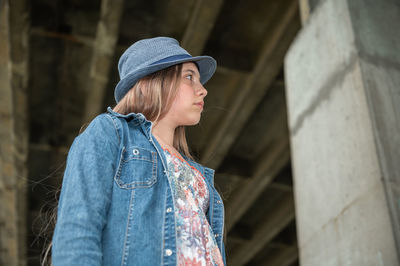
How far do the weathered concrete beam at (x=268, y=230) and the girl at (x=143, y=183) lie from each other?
10546mm

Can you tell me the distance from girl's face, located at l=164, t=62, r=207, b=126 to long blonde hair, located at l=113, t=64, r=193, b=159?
3cm

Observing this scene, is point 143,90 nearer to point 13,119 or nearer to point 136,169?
point 136,169

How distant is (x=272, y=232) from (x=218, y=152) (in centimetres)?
444

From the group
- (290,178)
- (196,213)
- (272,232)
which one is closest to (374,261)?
(196,213)

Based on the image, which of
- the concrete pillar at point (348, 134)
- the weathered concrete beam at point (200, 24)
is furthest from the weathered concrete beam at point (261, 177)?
the concrete pillar at point (348, 134)

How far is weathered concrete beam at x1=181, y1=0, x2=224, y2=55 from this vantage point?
6945 millimetres

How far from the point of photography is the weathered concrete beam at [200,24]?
273 inches

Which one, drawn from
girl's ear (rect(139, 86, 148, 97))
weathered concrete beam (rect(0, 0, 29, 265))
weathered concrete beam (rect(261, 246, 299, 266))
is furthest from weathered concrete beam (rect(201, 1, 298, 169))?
weathered concrete beam (rect(261, 246, 299, 266))

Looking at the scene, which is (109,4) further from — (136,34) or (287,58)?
(287,58)

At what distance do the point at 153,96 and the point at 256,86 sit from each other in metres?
6.53

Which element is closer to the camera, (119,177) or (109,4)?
(119,177)

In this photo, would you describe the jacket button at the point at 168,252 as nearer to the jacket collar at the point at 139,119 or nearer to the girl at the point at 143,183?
the girl at the point at 143,183

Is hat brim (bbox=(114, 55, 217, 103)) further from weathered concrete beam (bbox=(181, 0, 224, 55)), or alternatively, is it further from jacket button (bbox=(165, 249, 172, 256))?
weathered concrete beam (bbox=(181, 0, 224, 55))

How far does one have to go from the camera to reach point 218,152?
32.9 feet
